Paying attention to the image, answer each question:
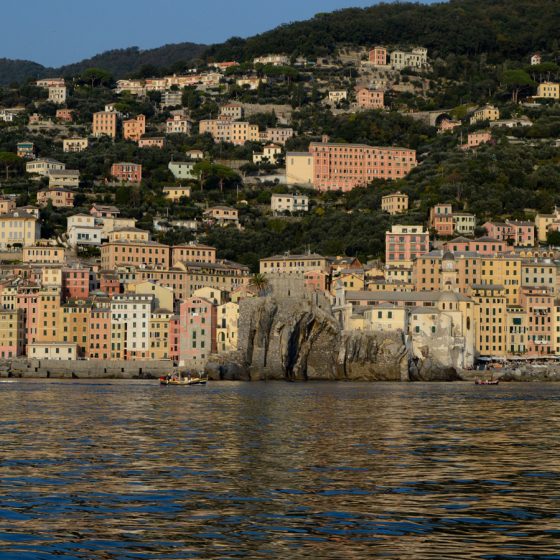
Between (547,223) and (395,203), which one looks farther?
(395,203)

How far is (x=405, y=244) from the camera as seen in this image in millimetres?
127500

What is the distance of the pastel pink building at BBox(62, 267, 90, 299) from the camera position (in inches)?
4788

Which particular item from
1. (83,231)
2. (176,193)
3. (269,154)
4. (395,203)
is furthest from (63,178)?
(395,203)

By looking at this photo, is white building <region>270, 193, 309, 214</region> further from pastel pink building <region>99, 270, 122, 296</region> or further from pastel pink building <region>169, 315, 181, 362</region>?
pastel pink building <region>169, 315, 181, 362</region>

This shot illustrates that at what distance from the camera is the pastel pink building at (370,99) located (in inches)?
7731

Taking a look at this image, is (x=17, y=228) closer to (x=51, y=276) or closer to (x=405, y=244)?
(x=51, y=276)

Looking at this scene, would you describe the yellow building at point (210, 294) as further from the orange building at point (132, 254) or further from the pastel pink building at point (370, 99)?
the pastel pink building at point (370, 99)

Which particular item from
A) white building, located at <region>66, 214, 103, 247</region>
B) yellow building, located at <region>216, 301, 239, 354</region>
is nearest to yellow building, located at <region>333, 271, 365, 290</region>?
yellow building, located at <region>216, 301, 239, 354</region>

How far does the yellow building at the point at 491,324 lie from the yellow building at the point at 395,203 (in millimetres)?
30943

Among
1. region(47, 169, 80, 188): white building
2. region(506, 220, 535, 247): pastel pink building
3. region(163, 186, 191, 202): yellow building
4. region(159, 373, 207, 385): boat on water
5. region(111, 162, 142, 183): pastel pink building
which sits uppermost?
region(111, 162, 142, 183): pastel pink building

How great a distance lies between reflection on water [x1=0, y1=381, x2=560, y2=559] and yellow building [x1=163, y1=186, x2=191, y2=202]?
107733 mm

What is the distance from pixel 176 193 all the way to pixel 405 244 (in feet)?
136

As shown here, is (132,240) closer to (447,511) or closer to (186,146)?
(186,146)

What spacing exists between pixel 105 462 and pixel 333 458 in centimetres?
580
